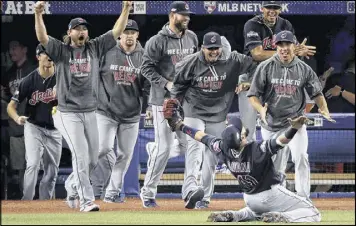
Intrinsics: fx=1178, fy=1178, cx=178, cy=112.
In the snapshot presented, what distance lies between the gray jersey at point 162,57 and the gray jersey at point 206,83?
0.81ft

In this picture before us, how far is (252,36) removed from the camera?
453 inches

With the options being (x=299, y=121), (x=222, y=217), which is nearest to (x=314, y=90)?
(x=299, y=121)

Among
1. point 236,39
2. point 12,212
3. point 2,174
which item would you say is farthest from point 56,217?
point 236,39

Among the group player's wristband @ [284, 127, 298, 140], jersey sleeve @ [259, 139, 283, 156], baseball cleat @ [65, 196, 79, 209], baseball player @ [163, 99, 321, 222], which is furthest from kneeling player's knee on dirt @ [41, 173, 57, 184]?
player's wristband @ [284, 127, 298, 140]

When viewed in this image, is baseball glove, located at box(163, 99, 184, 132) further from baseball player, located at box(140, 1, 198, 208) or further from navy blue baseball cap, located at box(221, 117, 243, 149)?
baseball player, located at box(140, 1, 198, 208)

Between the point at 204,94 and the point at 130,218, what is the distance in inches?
73.4

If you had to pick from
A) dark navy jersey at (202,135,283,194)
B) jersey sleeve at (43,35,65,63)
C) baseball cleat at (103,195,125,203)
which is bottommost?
baseball cleat at (103,195,125,203)

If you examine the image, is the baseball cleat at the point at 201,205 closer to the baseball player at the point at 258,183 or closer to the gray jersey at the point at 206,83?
the gray jersey at the point at 206,83

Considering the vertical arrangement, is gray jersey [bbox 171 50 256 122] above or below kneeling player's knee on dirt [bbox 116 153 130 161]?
above

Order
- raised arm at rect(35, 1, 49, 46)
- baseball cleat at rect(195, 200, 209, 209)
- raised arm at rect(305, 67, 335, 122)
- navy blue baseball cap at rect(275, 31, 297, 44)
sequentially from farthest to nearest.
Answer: baseball cleat at rect(195, 200, 209, 209) < raised arm at rect(305, 67, 335, 122) < navy blue baseball cap at rect(275, 31, 297, 44) < raised arm at rect(35, 1, 49, 46)

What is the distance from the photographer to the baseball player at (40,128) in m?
12.6

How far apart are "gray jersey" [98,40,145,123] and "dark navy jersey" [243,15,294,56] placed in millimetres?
1190

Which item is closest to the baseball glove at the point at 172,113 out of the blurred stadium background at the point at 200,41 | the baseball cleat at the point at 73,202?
the baseball cleat at the point at 73,202

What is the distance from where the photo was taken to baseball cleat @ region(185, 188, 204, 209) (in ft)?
34.5
